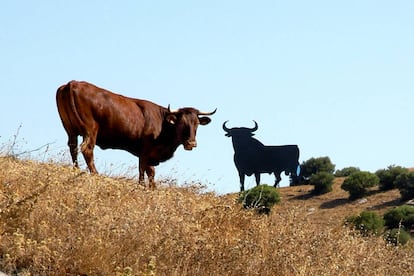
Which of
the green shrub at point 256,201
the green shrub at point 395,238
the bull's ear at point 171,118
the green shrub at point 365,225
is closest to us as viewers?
the green shrub at point 395,238

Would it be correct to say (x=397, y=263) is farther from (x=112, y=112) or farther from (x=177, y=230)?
(x=112, y=112)

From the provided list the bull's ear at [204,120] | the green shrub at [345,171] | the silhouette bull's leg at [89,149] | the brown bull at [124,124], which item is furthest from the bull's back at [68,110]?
the green shrub at [345,171]

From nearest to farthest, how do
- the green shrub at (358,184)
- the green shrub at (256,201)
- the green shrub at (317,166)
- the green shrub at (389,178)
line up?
the green shrub at (256,201) < the green shrub at (358,184) < the green shrub at (389,178) < the green shrub at (317,166)

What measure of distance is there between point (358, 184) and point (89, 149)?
34.9 m

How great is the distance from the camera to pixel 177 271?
6859mm

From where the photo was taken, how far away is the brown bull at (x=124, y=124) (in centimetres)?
1236

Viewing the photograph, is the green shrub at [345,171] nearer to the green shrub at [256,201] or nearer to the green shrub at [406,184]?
the green shrub at [406,184]

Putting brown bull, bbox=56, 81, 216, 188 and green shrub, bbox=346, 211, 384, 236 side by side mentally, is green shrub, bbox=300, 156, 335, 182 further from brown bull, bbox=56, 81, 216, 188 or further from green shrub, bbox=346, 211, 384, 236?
brown bull, bbox=56, 81, 216, 188

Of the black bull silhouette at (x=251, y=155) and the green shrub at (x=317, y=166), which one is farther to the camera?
the green shrub at (x=317, y=166)

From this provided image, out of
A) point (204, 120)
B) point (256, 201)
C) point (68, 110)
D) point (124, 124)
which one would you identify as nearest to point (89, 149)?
point (68, 110)

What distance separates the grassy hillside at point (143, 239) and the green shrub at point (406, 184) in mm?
35975

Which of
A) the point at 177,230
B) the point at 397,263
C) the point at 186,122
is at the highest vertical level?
the point at 186,122

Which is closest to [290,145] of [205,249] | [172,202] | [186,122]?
[186,122]

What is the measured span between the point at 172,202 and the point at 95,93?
11.3 feet
